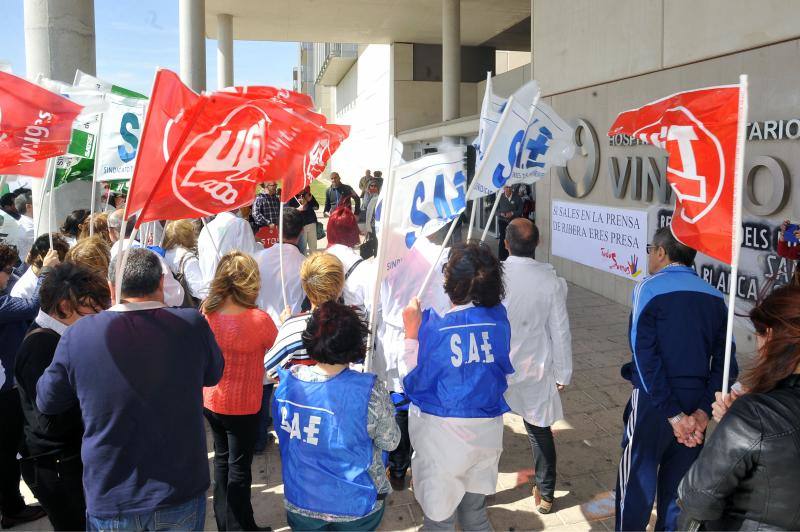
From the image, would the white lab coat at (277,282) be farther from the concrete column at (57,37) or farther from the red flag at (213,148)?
the concrete column at (57,37)

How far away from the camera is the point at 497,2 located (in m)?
18.9

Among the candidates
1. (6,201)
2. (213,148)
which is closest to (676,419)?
(213,148)

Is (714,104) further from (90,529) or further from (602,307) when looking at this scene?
(602,307)

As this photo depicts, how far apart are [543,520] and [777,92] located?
4.93m

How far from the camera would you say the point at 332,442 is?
238 centimetres

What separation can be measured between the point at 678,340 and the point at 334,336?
1.67 m

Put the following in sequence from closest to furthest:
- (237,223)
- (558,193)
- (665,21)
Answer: (237,223)
(665,21)
(558,193)

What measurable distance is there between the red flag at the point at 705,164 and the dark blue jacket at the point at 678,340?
280 mm

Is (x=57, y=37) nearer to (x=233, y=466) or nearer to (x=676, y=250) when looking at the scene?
(x=233, y=466)

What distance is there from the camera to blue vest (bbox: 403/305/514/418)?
281cm

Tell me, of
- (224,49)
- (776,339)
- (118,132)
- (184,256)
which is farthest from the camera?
(224,49)

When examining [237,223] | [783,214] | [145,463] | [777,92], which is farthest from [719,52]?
[145,463]

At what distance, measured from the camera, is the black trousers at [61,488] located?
2715mm

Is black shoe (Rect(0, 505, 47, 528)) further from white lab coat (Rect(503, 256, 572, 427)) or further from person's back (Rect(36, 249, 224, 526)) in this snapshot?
white lab coat (Rect(503, 256, 572, 427))
